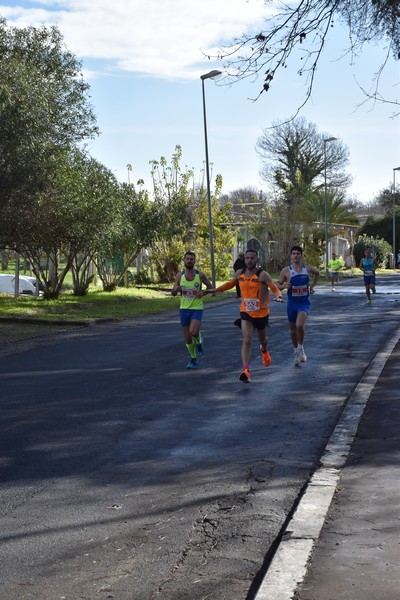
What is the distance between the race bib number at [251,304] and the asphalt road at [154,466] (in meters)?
0.91

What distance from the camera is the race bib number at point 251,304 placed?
43.0 feet

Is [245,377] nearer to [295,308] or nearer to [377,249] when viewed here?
[295,308]

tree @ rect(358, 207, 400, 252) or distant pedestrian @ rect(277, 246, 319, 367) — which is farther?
tree @ rect(358, 207, 400, 252)

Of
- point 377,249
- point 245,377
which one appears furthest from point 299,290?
point 377,249

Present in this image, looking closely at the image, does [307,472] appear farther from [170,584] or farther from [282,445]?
[170,584]

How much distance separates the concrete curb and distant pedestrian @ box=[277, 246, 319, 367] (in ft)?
14.6

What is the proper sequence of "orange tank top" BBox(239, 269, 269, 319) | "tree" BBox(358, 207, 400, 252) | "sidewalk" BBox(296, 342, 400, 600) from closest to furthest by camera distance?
"sidewalk" BBox(296, 342, 400, 600)
"orange tank top" BBox(239, 269, 269, 319)
"tree" BBox(358, 207, 400, 252)

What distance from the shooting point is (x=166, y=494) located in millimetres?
6555

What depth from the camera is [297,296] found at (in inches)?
569

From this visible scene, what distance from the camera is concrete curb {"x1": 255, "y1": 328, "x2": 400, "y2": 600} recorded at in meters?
4.59

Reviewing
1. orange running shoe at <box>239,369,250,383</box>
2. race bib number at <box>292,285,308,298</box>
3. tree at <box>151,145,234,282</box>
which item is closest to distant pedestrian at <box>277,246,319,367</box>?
race bib number at <box>292,285,308,298</box>

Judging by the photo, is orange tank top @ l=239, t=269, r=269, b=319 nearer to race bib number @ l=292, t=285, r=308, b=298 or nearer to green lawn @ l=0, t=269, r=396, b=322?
race bib number @ l=292, t=285, r=308, b=298

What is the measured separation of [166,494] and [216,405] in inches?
159

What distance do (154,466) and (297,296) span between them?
732 cm
